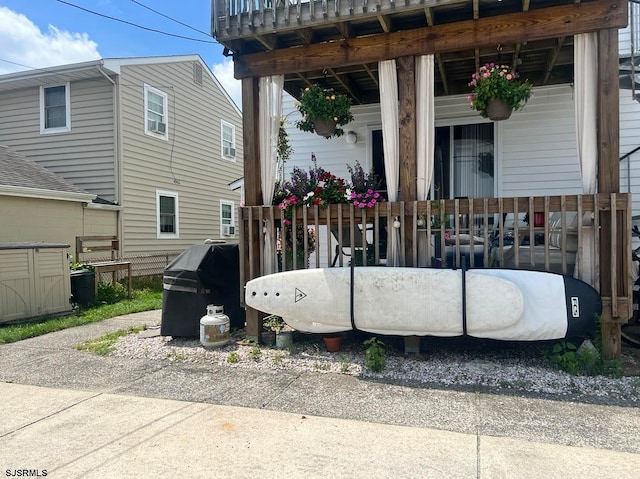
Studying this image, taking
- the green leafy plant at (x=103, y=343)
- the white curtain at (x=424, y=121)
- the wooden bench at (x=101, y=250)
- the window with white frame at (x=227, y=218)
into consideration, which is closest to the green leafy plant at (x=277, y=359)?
the green leafy plant at (x=103, y=343)

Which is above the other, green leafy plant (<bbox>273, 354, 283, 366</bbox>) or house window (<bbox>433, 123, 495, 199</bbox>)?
house window (<bbox>433, 123, 495, 199</bbox>)

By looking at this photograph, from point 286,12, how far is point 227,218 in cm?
1210

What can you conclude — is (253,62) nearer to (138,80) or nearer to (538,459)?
(538,459)

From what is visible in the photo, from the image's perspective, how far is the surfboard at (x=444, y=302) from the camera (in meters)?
4.26

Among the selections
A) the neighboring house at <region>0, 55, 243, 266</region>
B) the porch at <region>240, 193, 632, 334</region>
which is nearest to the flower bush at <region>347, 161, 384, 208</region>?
the porch at <region>240, 193, 632, 334</region>

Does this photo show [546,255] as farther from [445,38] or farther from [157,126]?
[157,126]

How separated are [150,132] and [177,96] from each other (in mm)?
1792

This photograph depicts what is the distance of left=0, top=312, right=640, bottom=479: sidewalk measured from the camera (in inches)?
108

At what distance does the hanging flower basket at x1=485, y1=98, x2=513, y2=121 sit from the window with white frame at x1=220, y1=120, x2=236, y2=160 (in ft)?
40.1

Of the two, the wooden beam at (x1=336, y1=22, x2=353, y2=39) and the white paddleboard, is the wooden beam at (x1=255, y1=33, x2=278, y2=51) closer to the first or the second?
the wooden beam at (x1=336, y1=22, x2=353, y2=39)

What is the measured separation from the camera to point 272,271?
5562 mm

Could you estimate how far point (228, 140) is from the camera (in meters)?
16.8

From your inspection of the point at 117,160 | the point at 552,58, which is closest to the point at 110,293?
the point at 117,160

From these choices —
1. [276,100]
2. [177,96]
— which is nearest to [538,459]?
[276,100]
